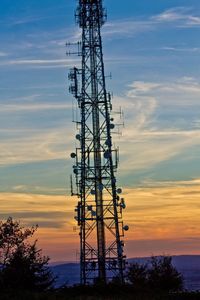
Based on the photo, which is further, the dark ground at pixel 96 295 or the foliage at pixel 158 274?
the foliage at pixel 158 274

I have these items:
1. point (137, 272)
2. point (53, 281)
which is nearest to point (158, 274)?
point (137, 272)

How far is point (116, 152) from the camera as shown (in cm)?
4712

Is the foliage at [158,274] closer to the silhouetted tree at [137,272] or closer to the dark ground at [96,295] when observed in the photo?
the silhouetted tree at [137,272]

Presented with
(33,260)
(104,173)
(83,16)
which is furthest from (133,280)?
(83,16)

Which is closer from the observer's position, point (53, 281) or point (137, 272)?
point (53, 281)

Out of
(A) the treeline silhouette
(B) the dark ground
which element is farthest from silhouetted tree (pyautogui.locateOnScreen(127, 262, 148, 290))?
(B) the dark ground

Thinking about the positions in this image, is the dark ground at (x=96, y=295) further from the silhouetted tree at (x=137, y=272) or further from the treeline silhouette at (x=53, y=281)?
the silhouetted tree at (x=137, y=272)

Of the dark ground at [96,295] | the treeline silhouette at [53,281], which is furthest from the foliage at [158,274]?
the dark ground at [96,295]

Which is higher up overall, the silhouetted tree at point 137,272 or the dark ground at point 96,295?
the silhouetted tree at point 137,272

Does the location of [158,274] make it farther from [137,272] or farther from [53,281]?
[53,281]

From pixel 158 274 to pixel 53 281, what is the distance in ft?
49.7

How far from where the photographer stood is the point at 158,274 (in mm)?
61344

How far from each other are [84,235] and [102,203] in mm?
2685

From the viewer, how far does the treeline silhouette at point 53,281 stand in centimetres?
3688
